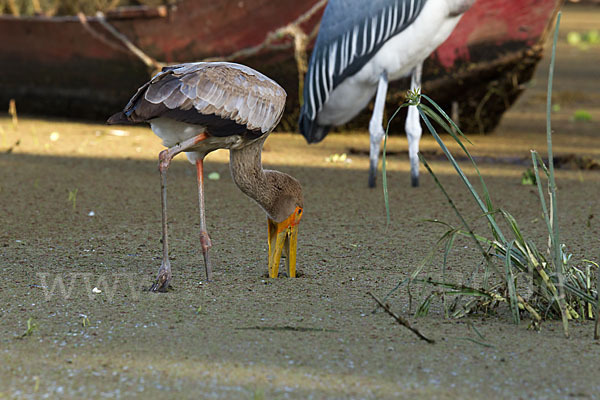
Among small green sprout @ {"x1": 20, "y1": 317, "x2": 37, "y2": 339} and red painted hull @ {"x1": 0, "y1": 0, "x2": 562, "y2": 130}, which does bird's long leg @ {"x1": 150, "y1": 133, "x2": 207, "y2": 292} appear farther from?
red painted hull @ {"x1": 0, "y1": 0, "x2": 562, "y2": 130}

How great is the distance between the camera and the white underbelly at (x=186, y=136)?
3.20 m

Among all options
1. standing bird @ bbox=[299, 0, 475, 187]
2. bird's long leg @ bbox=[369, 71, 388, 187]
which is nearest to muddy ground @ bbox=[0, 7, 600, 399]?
bird's long leg @ bbox=[369, 71, 388, 187]

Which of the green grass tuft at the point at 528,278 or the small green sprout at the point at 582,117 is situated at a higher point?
the small green sprout at the point at 582,117

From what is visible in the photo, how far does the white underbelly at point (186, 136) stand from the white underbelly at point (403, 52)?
6.94 ft

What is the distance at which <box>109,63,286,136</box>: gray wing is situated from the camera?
121 inches

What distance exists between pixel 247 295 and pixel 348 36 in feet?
8.50

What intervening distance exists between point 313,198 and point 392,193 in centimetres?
49

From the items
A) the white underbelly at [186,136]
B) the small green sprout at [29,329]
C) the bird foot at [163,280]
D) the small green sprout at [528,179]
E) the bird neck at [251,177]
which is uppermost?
the white underbelly at [186,136]

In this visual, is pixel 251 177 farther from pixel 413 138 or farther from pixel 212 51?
pixel 212 51

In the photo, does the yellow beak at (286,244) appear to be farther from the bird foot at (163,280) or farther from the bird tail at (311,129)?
the bird tail at (311,129)

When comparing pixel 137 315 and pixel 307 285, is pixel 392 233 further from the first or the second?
pixel 137 315

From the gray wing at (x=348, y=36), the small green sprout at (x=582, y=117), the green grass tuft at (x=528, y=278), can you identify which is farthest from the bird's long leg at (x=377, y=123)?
the small green sprout at (x=582, y=117)

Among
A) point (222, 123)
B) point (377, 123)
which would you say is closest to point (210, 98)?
point (222, 123)

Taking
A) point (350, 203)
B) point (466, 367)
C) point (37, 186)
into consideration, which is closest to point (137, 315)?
point (466, 367)
